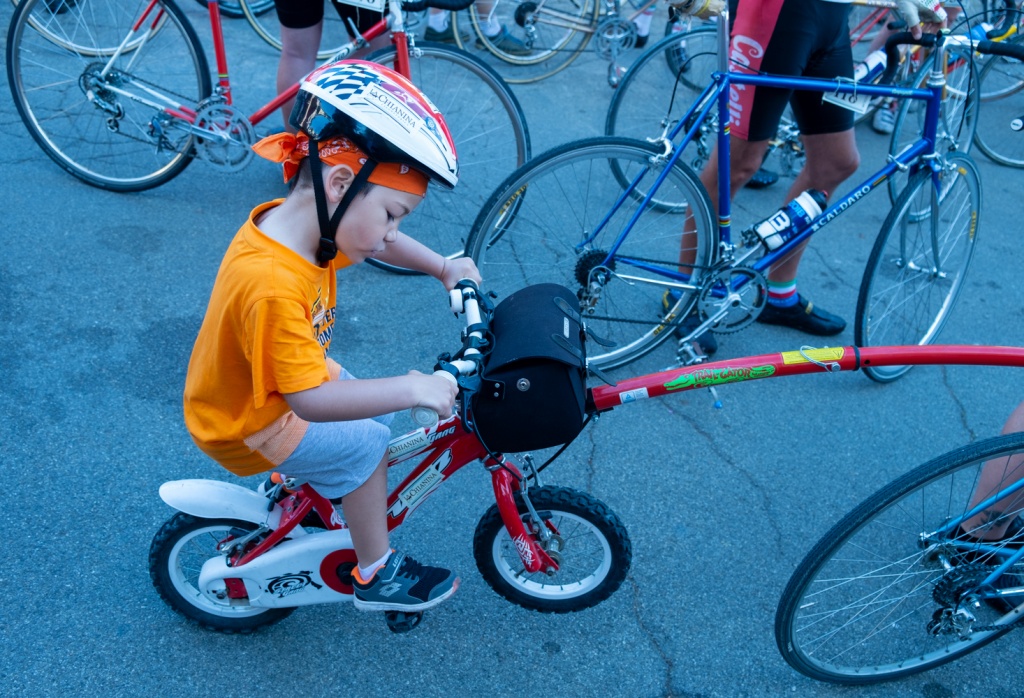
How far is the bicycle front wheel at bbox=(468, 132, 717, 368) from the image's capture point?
2.95 m

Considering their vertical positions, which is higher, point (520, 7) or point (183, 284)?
point (520, 7)

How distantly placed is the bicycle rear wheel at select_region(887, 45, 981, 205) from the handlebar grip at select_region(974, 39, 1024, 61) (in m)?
0.14

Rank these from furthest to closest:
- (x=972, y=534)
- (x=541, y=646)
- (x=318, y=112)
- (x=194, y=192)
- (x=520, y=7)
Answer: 1. (x=520, y=7)
2. (x=194, y=192)
3. (x=541, y=646)
4. (x=972, y=534)
5. (x=318, y=112)

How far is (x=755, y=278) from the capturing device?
3.16 metres

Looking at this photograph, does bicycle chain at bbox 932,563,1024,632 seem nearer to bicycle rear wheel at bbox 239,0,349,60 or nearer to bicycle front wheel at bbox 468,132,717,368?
bicycle front wheel at bbox 468,132,717,368

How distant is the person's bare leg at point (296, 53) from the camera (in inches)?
151

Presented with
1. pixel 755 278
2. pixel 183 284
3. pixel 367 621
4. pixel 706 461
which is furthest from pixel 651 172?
pixel 183 284

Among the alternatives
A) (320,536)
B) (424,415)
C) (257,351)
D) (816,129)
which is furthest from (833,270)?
(257,351)

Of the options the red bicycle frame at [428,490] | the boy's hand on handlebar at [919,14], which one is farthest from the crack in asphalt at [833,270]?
the red bicycle frame at [428,490]

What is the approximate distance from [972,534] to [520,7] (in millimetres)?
5033

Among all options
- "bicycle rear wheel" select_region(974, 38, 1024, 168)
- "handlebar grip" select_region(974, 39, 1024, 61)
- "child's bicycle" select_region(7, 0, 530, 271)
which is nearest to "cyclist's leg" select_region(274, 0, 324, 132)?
"child's bicycle" select_region(7, 0, 530, 271)

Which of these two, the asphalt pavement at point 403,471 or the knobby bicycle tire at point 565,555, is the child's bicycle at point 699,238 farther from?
the knobby bicycle tire at point 565,555

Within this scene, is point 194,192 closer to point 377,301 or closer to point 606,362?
point 377,301

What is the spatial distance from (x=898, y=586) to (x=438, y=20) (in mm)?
5207
